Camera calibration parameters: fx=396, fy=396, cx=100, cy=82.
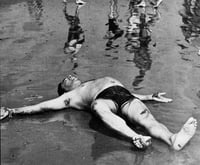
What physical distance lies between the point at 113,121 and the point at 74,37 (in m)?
4.31

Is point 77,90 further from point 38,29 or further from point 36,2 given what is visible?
point 36,2

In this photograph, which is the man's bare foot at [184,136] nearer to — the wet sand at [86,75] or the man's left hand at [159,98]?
the wet sand at [86,75]

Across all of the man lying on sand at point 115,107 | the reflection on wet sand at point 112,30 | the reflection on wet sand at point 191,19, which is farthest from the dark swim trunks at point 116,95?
the reflection on wet sand at point 191,19

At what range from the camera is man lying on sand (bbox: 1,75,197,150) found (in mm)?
4410

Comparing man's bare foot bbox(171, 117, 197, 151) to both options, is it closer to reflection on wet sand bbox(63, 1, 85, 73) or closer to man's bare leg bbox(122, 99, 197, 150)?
man's bare leg bbox(122, 99, 197, 150)

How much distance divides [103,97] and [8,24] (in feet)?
16.8

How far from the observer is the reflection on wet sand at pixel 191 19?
29.9ft

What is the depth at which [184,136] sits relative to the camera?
441 centimetres

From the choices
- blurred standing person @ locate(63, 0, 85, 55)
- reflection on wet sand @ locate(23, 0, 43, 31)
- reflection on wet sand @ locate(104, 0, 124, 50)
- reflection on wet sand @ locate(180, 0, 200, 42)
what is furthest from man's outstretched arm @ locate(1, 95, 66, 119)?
reflection on wet sand @ locate(180, 0, 200, 42)

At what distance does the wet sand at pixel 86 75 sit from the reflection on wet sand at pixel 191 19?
27 millimetres

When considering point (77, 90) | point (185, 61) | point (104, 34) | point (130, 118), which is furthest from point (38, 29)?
point (130, 118)

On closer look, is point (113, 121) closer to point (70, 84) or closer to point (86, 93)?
point (86, 93)

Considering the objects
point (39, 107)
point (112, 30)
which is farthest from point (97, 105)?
point (112, 30)

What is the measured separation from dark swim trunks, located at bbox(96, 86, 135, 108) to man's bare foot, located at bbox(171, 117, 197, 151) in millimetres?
868
